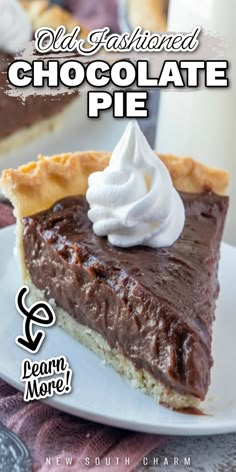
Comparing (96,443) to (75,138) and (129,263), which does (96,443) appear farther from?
(75,138)

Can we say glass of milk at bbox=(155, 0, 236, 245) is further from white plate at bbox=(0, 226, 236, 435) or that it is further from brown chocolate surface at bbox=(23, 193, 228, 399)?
white plate at bbox=(0, 226, 236, 435)

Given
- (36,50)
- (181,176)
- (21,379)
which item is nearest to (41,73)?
(36,50)

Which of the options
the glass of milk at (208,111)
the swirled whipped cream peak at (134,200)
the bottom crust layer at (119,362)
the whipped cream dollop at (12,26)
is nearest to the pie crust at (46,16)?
the whipped cream dollop at (12,26)

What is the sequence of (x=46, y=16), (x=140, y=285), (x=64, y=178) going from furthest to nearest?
(x=46, y=16)
(x=64, y=178)
(x=140, y=285)

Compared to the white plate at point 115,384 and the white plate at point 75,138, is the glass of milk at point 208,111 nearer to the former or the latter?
the white plate at point 75,138

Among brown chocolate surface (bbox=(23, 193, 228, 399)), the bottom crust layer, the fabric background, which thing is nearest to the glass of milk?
brown chocolate surface (bbox=(23, 193, 228, 399))

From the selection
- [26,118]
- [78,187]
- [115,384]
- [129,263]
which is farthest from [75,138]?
[115,384]

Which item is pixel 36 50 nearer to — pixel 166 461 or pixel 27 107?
pixel 27 107

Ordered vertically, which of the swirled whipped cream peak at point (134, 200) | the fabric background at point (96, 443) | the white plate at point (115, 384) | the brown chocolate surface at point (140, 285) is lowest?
the fabric background at point (96, 443)
